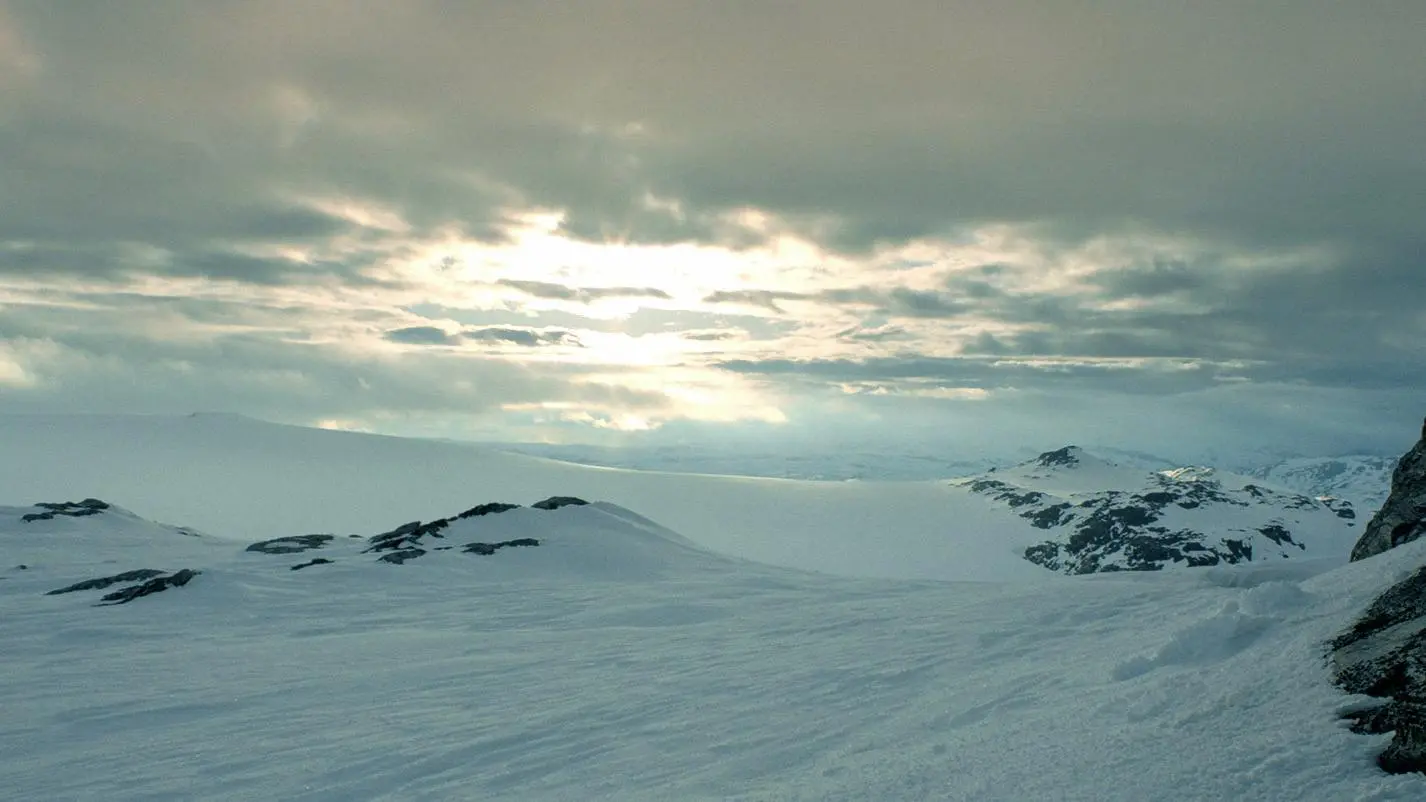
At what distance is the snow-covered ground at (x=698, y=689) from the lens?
7922 mm

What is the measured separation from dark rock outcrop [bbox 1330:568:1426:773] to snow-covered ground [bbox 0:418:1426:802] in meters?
0.20

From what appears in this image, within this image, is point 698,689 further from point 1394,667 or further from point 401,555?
point 401,555

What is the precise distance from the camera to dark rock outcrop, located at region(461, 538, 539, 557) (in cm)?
3544

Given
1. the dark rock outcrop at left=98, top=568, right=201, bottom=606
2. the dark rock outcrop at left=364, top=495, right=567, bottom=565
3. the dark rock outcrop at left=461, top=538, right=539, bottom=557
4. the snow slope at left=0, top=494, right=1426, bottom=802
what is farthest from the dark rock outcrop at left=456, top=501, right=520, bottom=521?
the dark rock outcrop at left=98, top=568, right=201, bottom=606

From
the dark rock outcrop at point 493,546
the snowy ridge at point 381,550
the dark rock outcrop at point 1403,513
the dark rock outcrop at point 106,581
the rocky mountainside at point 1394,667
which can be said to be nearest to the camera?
the rocky mountainside at point 1394,667

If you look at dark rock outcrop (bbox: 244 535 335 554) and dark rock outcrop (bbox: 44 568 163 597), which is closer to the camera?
dark rock outcrop (bbox: 44 568 163 597)

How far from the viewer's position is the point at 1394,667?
24.2 ft

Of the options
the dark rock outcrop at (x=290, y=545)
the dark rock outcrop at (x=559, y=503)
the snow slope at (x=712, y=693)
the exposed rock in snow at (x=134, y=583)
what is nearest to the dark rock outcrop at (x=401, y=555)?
the snow slope at (x=712, y=693)

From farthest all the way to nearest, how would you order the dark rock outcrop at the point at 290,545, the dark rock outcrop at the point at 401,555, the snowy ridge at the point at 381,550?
1. the dark rock outcrop at the point at 290,545
2. the dark rock outcrop at the point at 401,555
3. the snowy ridge at the point at 381,550

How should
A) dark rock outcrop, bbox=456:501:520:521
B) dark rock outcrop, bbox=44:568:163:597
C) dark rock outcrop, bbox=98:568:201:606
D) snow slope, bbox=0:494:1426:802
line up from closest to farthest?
Result: snow slope, bbox=0:494:1426:802 → dark rock outcrop, bbox=98:568:201:606 → dark rock outcrop, bbox=44:568:163:597 → dark rock outcrop, bbox=456:501:520:521

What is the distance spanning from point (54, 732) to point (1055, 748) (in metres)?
17.2

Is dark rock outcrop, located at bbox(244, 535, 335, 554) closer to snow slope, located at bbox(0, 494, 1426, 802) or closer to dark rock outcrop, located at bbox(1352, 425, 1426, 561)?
snow slope, located at bbox(0, 494, 1426, 802)

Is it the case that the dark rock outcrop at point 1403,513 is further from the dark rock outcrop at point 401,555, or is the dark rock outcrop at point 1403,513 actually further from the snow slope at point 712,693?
the dark rock outcrop at point 401,555

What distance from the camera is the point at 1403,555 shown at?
11.3m
